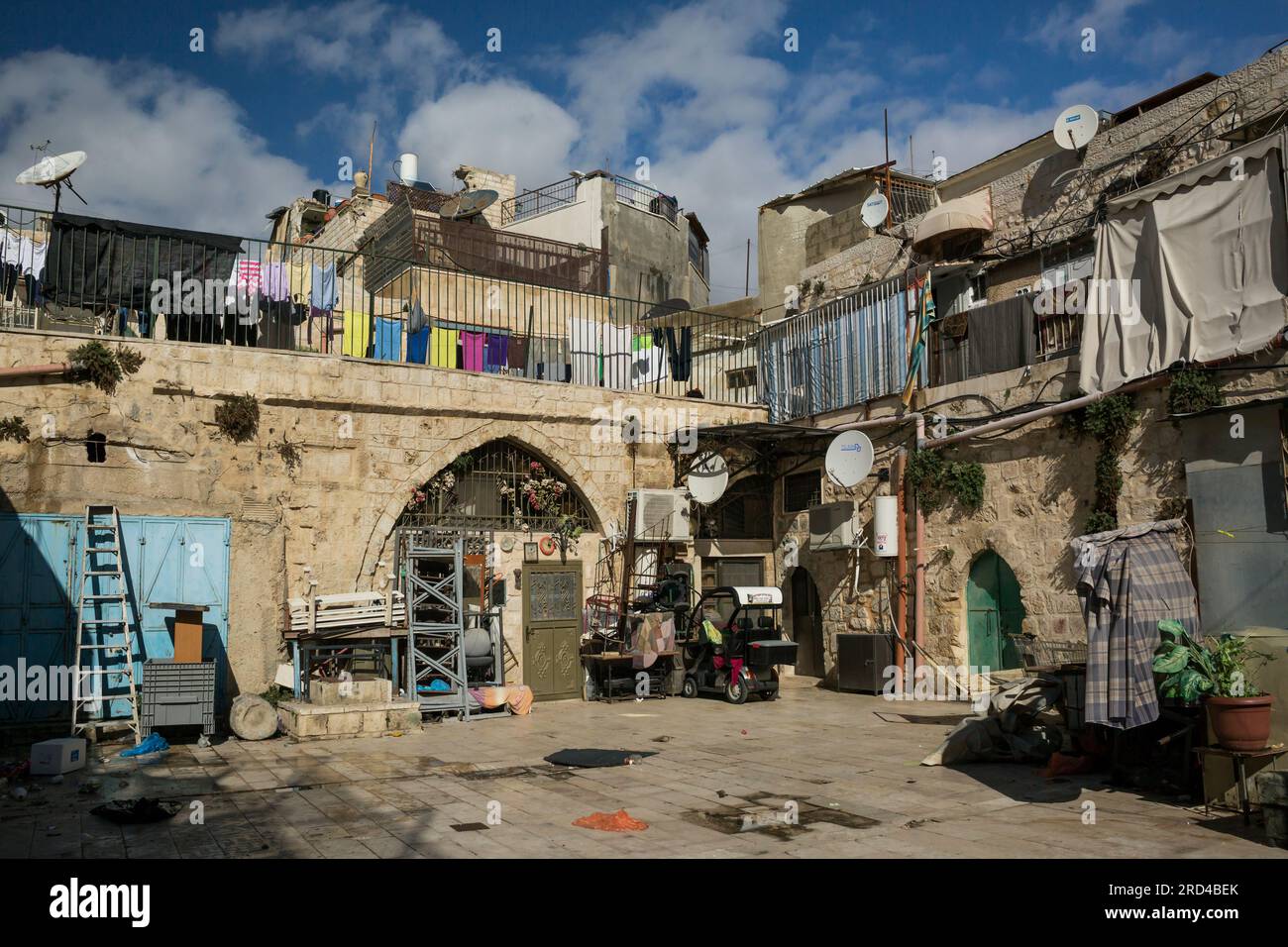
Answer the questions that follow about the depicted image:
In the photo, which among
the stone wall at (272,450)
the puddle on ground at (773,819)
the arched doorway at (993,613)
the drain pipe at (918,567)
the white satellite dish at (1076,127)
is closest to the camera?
the puddle on ground at (773,819)

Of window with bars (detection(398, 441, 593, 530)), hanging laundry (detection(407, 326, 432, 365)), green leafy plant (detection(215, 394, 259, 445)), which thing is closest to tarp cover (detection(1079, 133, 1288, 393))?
window with bars (detection(398, 441, 593, 530))

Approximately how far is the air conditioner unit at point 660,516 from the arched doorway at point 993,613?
15.5ft

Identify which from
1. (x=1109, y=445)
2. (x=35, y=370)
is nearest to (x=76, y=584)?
(x=35, y=370)

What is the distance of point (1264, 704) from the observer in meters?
6.55

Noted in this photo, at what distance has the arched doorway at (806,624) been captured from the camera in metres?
16.5

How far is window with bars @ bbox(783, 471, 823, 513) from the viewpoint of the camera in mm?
16562

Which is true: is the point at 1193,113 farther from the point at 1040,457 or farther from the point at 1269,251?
the point at 1040,457

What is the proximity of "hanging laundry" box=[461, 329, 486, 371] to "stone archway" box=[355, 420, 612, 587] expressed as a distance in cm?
171

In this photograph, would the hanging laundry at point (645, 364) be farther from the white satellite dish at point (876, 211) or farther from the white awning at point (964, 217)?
the white awning at point (964, 217)

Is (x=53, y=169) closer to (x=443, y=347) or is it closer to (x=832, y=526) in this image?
(x=443, y=347)

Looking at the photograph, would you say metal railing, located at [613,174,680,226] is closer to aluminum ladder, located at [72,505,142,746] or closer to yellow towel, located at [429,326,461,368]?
yellow towel, located at [429,326,461,368]

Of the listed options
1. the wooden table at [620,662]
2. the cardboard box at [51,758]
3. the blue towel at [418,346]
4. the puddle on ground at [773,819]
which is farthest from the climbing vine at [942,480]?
the cardboard box at [51,758]

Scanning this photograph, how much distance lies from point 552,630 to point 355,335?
5865 millimetres

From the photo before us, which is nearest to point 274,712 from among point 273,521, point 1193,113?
point 273,521
